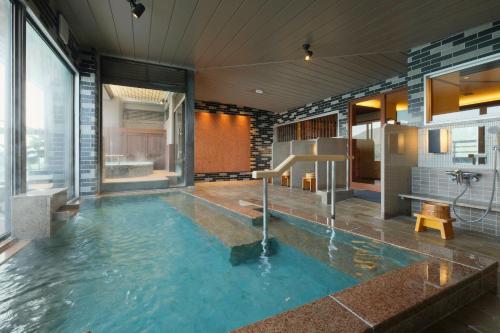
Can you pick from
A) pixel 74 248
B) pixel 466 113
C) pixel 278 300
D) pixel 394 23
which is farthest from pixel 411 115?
pixel 74 248

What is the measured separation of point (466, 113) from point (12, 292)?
485cm

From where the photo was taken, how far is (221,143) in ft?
28.7

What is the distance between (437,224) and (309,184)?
3.54 metres

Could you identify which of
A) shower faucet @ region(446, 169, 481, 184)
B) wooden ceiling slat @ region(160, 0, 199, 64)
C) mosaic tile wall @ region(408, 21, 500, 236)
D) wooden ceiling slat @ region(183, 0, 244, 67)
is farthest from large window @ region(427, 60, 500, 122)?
wooden ceiling slat @ region(160, 0, 199, 64)

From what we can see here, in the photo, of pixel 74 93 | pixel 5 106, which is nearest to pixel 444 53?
pixel 5 106

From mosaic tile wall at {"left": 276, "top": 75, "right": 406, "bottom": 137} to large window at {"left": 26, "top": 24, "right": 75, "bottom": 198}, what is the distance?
6.25m

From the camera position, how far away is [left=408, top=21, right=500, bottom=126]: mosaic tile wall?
3.09 m

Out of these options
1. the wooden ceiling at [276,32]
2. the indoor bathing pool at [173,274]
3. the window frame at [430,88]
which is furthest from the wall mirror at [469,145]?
the indoor bathing pool at [173,274]

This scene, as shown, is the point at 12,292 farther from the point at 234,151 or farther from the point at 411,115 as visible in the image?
the point at 234,151

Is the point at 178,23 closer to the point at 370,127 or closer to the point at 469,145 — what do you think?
the point at 469,145

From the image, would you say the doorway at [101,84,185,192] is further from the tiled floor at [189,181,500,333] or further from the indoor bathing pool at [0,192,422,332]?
the indoor bathing pool at [0,192,422,332]

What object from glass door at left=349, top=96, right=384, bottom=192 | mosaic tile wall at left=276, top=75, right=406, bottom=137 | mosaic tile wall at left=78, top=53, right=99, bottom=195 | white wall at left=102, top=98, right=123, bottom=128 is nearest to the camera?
mosaic tile wall at left=78, top=53, right=99, bottom=195

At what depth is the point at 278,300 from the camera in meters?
1.55

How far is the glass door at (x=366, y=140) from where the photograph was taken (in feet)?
20.9
